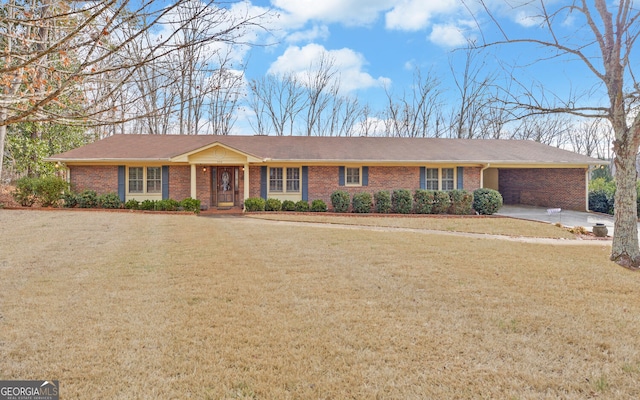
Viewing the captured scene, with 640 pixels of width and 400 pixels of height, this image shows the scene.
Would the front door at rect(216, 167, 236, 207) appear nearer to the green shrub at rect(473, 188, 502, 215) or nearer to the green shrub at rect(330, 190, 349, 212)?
the green shrub at rect(330, 190, 349, 212)

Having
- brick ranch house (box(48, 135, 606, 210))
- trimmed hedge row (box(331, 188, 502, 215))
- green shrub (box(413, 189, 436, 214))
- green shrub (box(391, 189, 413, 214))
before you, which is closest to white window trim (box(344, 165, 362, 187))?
brick ranch house (box(48, 135, 606, 210))

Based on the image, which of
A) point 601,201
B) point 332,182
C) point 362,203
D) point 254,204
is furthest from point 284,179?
point 601,201

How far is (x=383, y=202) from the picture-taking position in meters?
15.6

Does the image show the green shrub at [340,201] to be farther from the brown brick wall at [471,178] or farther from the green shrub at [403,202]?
the brown brick wall at [471,178]

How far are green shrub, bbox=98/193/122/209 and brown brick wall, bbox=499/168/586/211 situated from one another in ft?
67.8

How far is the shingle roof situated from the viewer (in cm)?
1623

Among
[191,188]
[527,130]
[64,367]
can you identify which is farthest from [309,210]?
[527,130]

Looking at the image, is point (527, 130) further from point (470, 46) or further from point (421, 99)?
point (470, 46)

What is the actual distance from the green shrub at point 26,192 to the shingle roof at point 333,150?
4.68 feet

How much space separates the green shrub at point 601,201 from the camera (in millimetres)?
16708

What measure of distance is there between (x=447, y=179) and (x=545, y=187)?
6174mm

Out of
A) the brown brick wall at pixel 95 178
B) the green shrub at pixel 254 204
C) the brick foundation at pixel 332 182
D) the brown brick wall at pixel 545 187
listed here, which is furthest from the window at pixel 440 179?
the brown brick wall at pixel 95 178
